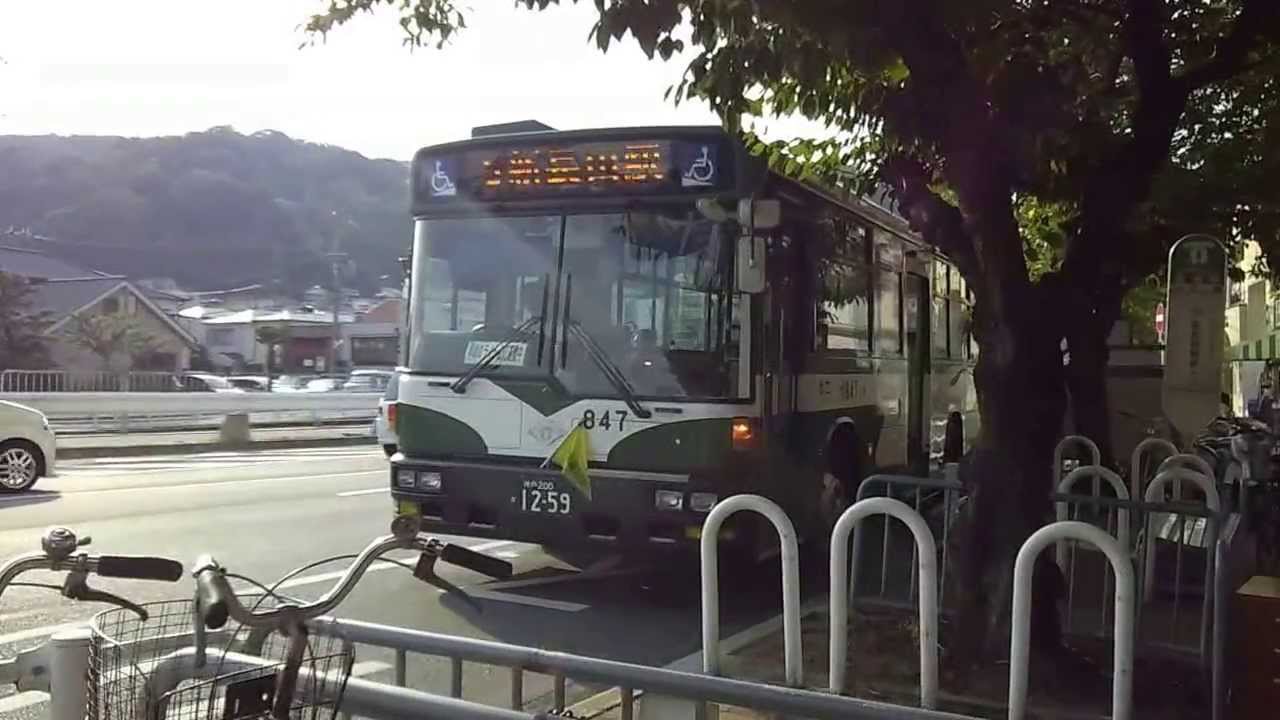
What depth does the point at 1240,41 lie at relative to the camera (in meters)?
6.16

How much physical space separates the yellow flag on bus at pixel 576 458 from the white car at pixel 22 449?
32.6 ft

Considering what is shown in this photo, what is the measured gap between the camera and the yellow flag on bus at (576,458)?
26.5 feet

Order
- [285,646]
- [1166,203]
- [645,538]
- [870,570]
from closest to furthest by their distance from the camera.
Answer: [285,646]
[645,538]
[870,570]
[1166,203]

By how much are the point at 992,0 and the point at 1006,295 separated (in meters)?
1.45

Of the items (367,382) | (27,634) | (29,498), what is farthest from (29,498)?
(367,382)

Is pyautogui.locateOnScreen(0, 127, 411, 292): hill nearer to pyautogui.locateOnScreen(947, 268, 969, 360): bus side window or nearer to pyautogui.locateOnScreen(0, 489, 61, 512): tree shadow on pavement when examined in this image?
pyautogui.locateOnScreen(0, 489, 61, 512): tree shadow on pavement

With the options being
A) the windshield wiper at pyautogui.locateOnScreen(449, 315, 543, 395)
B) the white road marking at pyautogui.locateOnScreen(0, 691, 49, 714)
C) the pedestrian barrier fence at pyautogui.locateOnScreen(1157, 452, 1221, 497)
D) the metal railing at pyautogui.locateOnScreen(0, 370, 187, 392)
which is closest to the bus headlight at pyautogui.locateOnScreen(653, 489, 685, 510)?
the windshield wiper at pyautogui.locateOnScreen(449, 315, 543, 395)

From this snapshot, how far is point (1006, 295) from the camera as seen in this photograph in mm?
6078

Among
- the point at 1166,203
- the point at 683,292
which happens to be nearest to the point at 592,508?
the point at 683,292

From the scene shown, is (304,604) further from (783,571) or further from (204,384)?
(204,384)

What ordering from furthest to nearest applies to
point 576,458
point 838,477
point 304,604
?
point 838,477, point 576,458, point 304,604

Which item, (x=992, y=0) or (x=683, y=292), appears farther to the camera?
(x=683, y=292)

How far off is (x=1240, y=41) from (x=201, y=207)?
106 meters

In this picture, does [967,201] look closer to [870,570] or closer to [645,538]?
[645,538]
